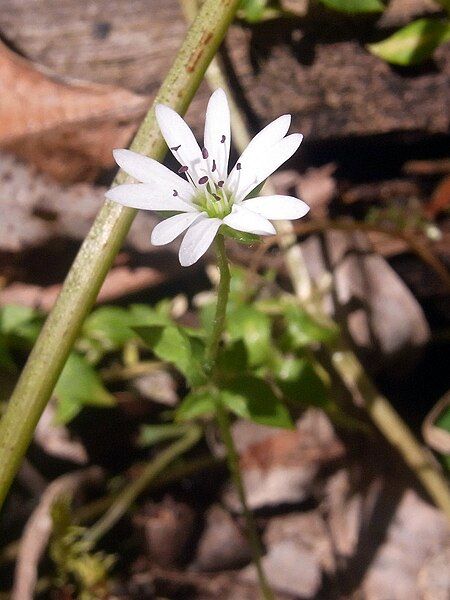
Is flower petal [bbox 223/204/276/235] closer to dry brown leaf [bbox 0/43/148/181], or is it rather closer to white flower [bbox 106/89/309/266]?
white flower [bbox 106/89/309/266]

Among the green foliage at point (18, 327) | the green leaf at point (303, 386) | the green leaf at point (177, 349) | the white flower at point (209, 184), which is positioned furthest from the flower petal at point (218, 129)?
the green foliage at point (18, 327)

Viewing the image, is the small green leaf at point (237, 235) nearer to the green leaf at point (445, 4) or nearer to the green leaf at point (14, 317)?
the green leaf at point (14, 317)

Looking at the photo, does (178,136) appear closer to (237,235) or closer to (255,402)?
(237,235)

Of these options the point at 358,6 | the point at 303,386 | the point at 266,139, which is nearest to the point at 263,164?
the point at 266,139

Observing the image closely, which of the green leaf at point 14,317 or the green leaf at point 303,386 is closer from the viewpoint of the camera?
the green leaf at point 303,386

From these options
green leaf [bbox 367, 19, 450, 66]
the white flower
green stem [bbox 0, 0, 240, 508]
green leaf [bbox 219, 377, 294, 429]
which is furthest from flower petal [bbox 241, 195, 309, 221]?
green leaf [bbox 367, 19, 450, 66]

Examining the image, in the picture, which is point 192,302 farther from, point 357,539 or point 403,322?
point 357,539

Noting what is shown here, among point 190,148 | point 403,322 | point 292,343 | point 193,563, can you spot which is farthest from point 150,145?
point 193,563
